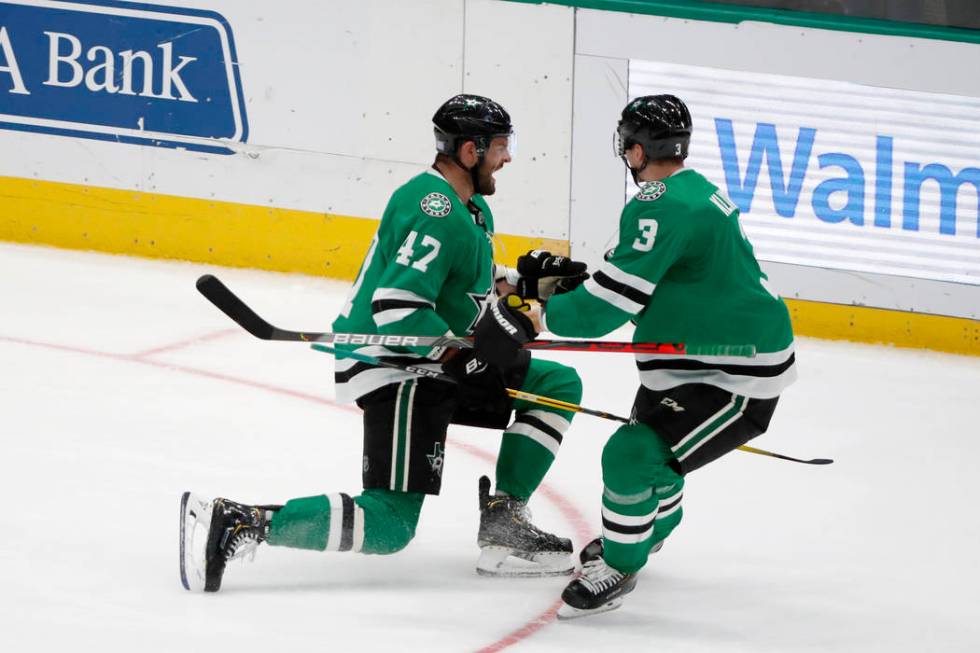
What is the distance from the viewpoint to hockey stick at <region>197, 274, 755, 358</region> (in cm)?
314

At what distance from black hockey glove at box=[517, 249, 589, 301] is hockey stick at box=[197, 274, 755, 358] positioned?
0.13 m

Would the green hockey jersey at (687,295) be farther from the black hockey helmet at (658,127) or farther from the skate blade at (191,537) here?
the skate blade at (191,537)

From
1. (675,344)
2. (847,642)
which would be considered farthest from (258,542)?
(847,642)

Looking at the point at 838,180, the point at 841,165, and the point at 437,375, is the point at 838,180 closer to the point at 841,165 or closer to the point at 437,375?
the point at 841,165

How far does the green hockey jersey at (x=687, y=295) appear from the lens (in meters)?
3.04

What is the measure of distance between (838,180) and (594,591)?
2.64 m

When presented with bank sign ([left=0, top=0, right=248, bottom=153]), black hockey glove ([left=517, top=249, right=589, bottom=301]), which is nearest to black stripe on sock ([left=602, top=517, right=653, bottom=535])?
black hockey glove ([left=517, top=249, right=589, bottom=301])

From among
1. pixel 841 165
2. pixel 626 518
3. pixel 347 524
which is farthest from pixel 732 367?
pixel 841 165

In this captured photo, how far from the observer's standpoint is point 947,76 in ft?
17.2

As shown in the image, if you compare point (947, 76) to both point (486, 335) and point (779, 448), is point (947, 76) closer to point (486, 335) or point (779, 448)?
point (779, 448)

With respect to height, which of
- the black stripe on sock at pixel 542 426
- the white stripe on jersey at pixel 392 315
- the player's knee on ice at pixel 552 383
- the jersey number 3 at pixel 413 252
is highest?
the jersey number 3 at pixel 413 252

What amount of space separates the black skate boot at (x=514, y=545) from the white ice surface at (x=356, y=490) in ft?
0.15

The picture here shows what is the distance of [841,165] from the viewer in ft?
17.6

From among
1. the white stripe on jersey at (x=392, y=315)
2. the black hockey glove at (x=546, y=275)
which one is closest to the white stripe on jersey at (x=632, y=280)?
the black hockey glove at (x=546, y=275)
